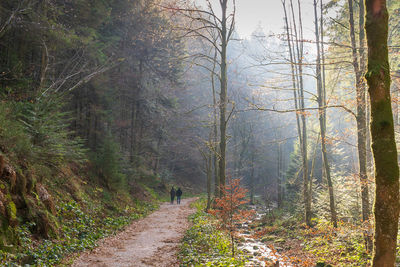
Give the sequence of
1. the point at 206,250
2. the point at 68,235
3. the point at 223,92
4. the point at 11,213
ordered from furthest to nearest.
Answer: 1. the point at 223,92
2. the point at 206,250
3. the point at 68,235
4. the point at 11,213

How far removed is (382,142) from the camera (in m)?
3.37

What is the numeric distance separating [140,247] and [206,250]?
204cm

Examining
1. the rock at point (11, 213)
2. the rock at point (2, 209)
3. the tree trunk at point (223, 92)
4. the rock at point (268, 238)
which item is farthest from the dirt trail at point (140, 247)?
the rock at point (268, 238)

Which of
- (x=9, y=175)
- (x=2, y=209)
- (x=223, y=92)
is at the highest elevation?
(x=223, y=92)

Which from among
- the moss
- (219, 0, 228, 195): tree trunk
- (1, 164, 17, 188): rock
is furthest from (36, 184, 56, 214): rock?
(219, 0, 228, 195): tree trunk

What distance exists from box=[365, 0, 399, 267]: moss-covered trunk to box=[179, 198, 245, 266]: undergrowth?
3826mm

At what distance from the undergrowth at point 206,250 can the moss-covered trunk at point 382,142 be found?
383cm

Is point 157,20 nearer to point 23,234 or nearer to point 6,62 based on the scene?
point 6,62

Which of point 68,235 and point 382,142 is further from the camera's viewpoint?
point 68,235

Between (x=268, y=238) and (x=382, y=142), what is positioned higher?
(x=382, y=142)

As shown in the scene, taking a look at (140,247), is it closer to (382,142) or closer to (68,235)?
(68,235)

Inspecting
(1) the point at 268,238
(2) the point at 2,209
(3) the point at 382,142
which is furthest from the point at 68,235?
(1) the point at 268,238

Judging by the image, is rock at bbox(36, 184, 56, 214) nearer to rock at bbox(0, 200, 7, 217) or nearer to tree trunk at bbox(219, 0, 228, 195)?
rock at bbox(0, 200, 7, 217)

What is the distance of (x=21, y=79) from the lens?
9992 mm
